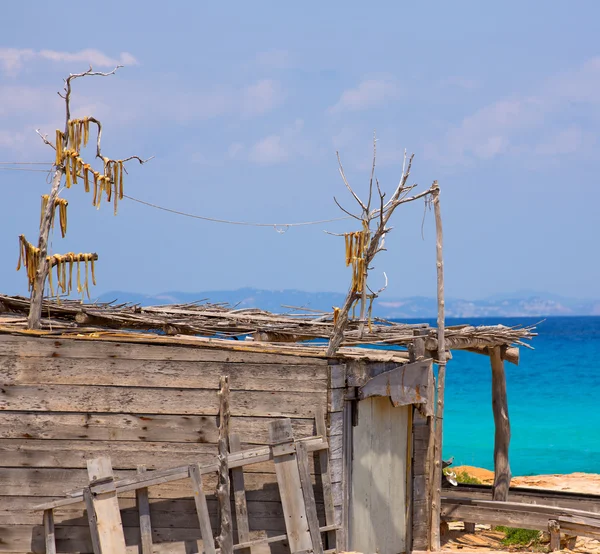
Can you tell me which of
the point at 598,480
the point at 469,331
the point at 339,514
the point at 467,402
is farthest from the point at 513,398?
the point at 339,514

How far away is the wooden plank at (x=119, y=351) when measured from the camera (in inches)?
354

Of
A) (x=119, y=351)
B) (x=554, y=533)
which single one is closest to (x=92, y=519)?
(x=119, y=351)

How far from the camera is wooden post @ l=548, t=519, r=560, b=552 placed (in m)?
12.5

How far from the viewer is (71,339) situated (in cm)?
902

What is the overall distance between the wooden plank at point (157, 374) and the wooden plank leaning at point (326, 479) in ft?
1.09

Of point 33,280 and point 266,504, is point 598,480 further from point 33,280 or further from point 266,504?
point 33,280

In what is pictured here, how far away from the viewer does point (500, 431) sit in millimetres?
14180

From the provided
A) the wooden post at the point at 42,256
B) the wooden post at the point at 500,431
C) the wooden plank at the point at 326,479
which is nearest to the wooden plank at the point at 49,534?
the wooden post at the point at 42,256

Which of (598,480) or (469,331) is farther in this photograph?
(598,480)

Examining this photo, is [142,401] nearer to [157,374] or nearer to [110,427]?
[157,374]

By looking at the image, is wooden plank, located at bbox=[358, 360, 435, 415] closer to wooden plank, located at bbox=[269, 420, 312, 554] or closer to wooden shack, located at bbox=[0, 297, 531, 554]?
wooden shack, located at bbox=[0, 297, 531, 554]

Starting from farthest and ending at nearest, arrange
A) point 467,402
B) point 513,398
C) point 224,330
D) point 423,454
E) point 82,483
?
point 513,398 < point 467,402 < point 224,330 < point 423,454 < point 82,483

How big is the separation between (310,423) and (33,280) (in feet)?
11.6

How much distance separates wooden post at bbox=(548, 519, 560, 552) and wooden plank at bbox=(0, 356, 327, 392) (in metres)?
5.34
